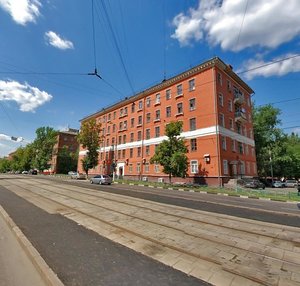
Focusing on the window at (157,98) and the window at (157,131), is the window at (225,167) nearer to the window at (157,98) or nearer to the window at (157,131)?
the window at (157,131)

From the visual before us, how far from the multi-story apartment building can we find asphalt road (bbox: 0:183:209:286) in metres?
24.0

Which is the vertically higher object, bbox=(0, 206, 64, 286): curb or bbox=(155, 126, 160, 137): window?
bbox=(155, 126, 160, 137): window

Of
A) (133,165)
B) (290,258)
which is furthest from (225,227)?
(133,165)

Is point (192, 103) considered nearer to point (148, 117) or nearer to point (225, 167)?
point (148, 117)

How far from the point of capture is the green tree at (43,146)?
74.3 meters

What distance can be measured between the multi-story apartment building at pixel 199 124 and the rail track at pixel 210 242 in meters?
20.7

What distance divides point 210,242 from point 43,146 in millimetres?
78806

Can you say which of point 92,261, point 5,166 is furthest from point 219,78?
point 5,166

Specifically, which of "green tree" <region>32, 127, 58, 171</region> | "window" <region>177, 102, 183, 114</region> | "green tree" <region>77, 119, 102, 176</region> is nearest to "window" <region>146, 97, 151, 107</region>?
"window" <region>177, 102, 183, 114</region>

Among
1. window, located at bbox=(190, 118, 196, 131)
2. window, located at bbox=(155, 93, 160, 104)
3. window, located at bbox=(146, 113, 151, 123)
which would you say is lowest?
window, located at bbox=(190, 118, 196, 131)

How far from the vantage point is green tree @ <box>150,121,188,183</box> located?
27.5 metres

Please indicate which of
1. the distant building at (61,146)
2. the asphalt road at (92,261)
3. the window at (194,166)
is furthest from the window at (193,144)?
the distant building at (61,146)

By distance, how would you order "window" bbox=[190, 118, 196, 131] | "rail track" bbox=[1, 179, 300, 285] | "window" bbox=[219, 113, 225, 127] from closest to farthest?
"rail track" bbox=[1, 179, 300, 285] < "window" bbox=[219, 113, 225, 127] < "window" bbox=[190, 118, 196, 131]

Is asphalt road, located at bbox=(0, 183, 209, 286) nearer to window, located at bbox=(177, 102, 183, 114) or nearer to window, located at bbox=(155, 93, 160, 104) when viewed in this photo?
window, located at bbox=(177, 102, 183, 114)
